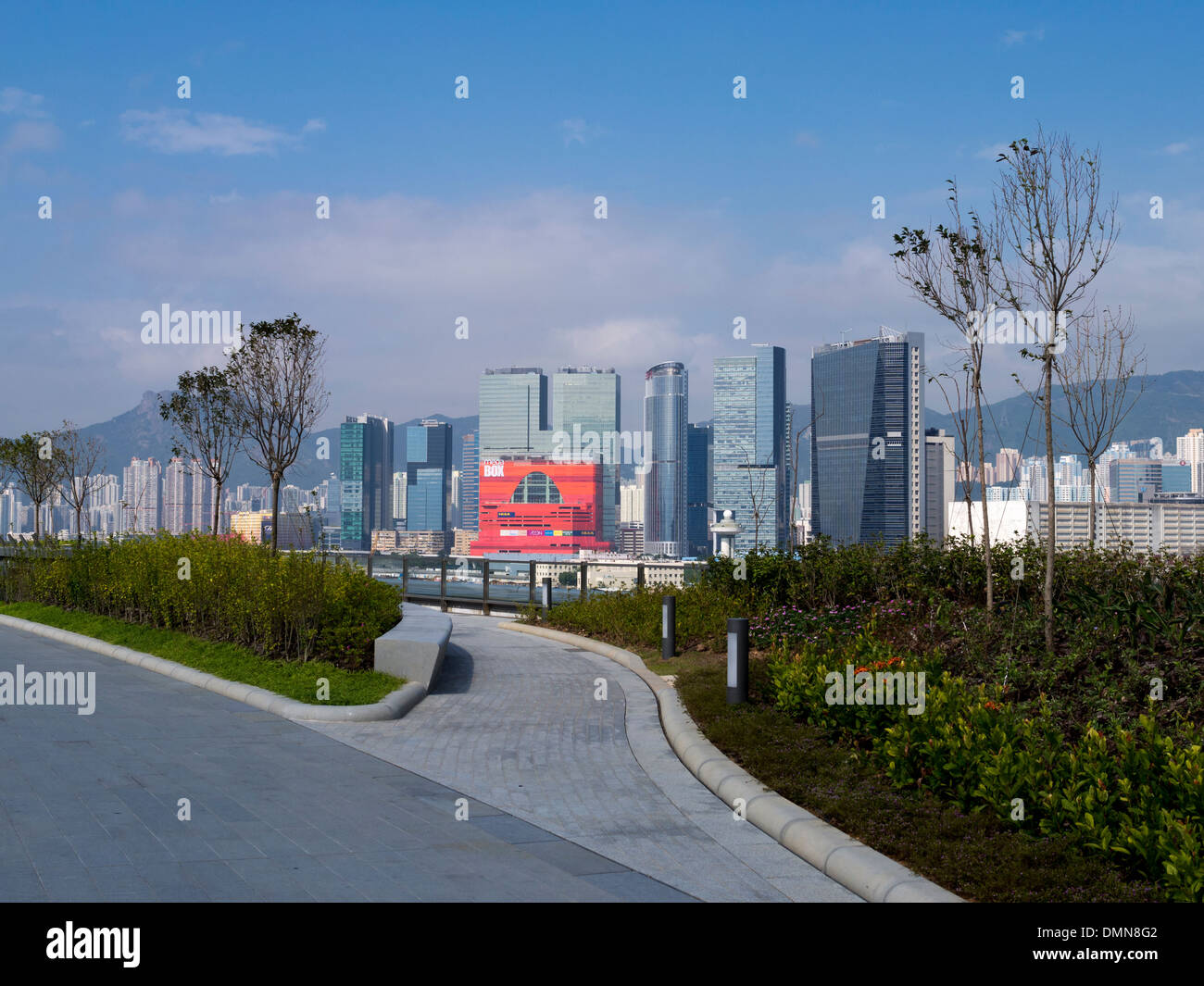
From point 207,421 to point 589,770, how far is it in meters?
17.2

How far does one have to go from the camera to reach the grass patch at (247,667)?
10.2 m

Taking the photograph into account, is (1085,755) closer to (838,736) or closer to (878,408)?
(838,736)

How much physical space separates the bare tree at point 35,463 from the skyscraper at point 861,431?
58.4 metres

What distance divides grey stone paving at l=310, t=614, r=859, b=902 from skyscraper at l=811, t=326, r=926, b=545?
6662cm

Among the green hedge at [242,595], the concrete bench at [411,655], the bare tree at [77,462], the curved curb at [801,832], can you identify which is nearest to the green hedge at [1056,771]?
the curved curb at [801,832]

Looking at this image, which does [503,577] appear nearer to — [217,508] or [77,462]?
[217,508]

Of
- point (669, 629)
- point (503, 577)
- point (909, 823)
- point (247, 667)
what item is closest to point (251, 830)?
point (909, 823)

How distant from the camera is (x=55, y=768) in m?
7.35

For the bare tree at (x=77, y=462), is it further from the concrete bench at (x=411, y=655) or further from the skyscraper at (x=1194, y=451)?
the skyscraper at (x=1194, y=451)

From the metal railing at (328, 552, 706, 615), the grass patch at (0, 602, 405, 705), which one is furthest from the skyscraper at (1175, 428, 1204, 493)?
the grass patch at (0, 602, 405, 705)
